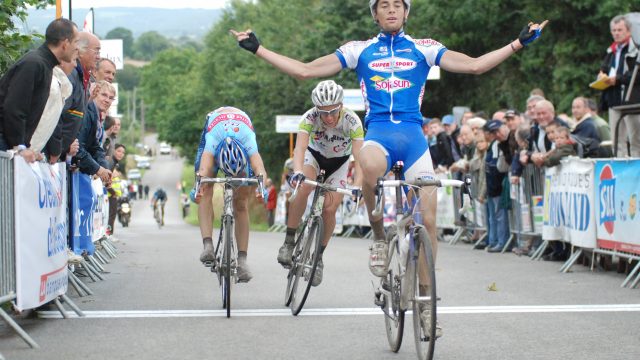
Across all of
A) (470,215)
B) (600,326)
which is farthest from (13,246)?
(470,215)

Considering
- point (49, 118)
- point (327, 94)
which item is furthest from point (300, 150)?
point (49, 118)

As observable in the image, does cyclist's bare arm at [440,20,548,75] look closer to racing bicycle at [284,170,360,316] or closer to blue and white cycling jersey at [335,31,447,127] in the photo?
blue and white cycling jersey at [335,31,447,127]

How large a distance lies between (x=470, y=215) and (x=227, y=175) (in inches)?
446

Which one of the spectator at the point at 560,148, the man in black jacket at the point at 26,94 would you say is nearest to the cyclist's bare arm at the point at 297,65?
the man in black jacket at the point at 26,94

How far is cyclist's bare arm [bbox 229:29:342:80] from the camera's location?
28.4 feet

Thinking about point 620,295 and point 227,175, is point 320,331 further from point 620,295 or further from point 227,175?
point 620,295

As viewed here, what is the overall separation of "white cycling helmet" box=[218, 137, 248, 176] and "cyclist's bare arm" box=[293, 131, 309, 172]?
55cm

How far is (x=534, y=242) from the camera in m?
18.1

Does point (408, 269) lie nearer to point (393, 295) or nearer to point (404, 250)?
point (404, 250)

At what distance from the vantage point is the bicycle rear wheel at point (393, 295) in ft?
26.3

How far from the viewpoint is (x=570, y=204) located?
15562mm

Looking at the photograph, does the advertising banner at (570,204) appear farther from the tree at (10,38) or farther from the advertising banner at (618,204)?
the tree at (10,38)

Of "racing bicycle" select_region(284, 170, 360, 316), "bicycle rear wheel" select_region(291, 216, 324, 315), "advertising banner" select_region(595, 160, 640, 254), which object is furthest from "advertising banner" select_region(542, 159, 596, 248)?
"bicycle rear wheel" select_region(291, 216, 324, 315)

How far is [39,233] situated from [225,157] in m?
2.24
